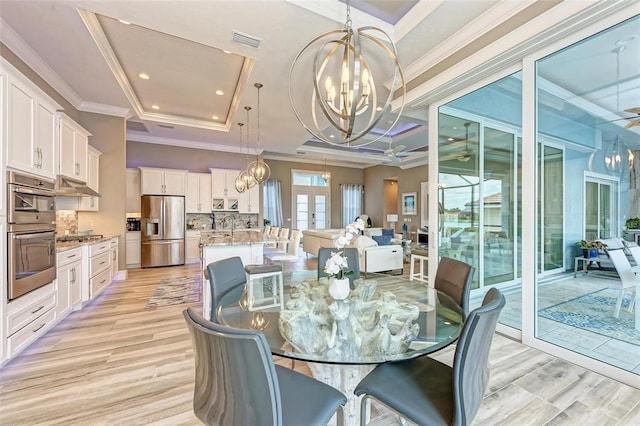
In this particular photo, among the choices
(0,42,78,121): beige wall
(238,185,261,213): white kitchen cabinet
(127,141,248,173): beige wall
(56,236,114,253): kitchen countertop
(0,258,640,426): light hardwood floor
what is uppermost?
(0,42,78,121): beige wall

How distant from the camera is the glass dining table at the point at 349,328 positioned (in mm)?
1234

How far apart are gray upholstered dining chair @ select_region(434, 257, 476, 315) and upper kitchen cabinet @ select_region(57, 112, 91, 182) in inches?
174

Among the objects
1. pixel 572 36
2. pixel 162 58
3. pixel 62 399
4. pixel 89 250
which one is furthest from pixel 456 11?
pixel 89 250

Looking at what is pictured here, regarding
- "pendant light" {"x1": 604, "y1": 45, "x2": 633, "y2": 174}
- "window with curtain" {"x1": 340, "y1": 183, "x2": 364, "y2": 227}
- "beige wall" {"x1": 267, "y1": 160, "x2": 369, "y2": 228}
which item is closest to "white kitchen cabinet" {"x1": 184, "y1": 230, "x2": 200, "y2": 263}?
"beige wall" {"x1": 267, "y1": 160, "x2": 369, "y2": 228}

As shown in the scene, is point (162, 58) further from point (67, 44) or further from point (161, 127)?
point (161, 127)

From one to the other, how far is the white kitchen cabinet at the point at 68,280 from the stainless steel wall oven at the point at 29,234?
10.6 inches

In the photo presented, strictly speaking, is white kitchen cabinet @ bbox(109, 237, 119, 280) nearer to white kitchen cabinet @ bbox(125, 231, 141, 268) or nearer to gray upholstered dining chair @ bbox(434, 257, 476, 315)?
white kitchen cabinet @ bbox(125, 231, 141, 268)

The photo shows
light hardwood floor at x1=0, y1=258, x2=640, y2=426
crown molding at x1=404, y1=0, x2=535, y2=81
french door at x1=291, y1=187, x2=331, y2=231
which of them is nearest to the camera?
light hardwood floor at x1=0, y1=258, x2=640, y2=426

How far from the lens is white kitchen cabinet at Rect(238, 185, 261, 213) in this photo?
7.38m

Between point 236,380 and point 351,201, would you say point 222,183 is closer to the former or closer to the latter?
point 351,201

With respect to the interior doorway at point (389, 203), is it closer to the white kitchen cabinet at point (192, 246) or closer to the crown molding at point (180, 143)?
the crown molding at point (180, 143)

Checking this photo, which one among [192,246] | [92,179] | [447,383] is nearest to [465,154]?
[447,383]

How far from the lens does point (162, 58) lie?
3570mm

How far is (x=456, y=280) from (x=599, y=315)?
2169 millimetres
